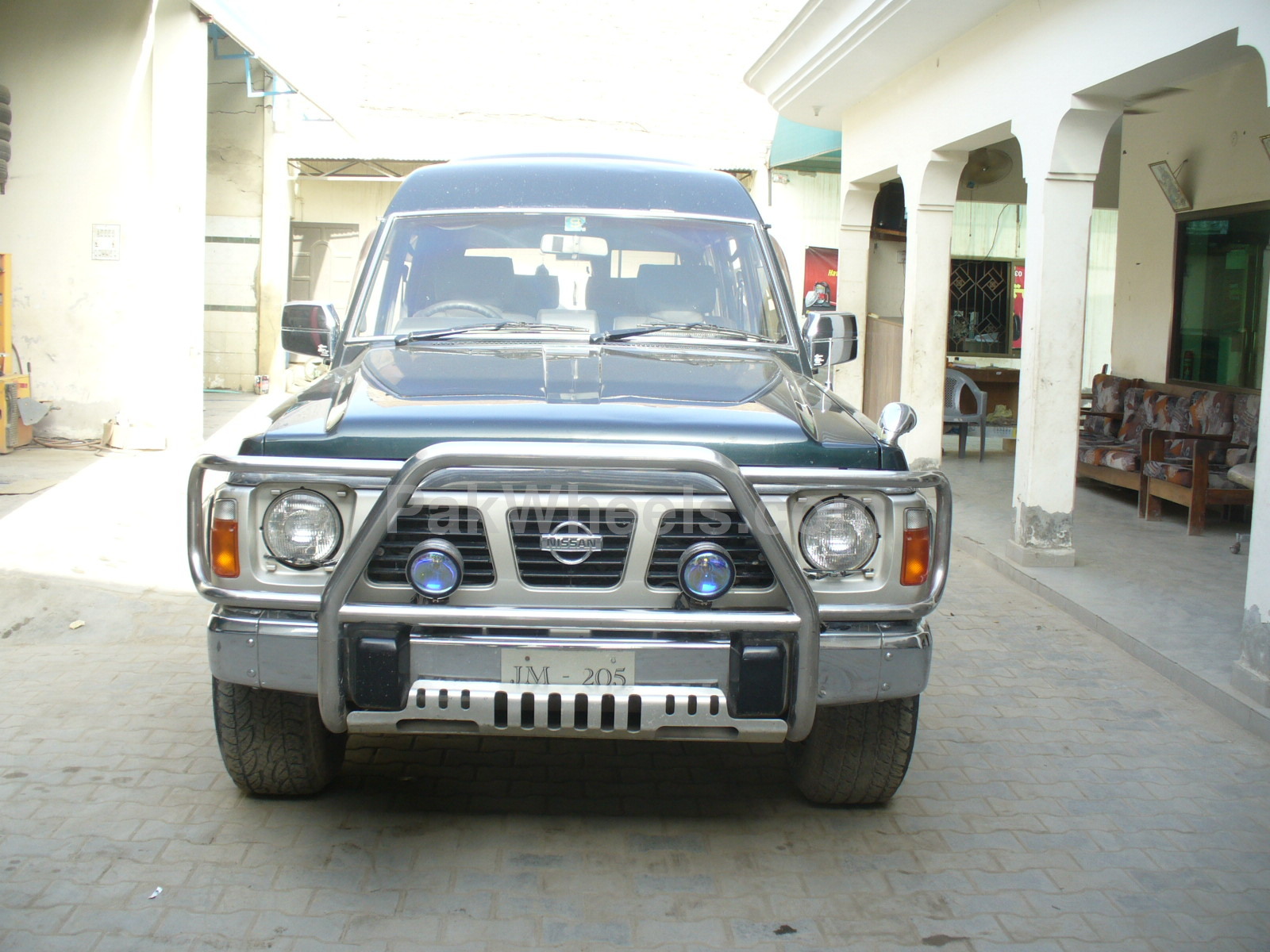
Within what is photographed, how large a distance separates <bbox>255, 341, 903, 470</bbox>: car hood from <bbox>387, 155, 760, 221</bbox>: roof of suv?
1042 millimetres

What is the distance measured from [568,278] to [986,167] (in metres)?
9.80

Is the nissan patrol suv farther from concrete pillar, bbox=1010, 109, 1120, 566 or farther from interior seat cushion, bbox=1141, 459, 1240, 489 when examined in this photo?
interior seat cushion, bbox=1141, 459, 1240, 489

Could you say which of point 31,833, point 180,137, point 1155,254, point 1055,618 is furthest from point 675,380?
point 1155,254

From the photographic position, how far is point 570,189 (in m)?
4.60

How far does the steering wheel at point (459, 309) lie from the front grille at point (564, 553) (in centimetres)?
135

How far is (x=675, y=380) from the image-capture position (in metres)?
3.48

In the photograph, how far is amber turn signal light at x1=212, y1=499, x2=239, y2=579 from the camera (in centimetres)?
303

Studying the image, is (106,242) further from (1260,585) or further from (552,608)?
(1260,585)

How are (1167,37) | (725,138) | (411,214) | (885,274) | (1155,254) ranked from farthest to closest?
(725,138) < (885,274) < (1155,254) < (1167,37) < (411,214)

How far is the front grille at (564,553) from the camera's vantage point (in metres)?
3.02

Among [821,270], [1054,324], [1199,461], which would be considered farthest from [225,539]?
[821,270]

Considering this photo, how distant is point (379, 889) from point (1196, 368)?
9.43 m

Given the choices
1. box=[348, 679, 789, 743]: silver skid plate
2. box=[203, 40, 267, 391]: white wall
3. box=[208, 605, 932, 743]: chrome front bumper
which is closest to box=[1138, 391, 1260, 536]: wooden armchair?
box=[208, 605, 932, 743]: chrome front bumper

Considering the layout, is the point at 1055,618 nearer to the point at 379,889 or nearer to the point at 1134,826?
the point at 1134,826
